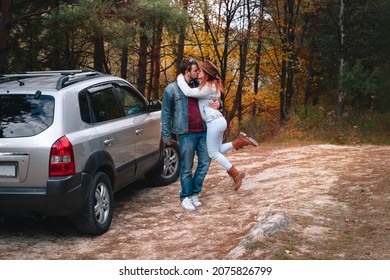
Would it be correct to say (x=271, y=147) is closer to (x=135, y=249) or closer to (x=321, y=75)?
(x=135, y=249)

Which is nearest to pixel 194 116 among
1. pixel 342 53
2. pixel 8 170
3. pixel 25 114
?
pixel 25 114

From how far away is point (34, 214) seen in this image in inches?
207

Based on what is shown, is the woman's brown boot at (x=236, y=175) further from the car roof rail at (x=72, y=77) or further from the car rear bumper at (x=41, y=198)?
the car rear bumper at (x=41, y=198)

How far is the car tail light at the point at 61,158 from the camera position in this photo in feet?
16.6

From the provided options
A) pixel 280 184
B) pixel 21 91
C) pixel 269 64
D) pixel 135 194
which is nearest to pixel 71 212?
pixel 21 91

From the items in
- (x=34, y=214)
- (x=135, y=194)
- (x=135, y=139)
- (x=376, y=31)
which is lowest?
(x=135, y=194)

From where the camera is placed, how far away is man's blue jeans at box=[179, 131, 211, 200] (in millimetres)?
6641

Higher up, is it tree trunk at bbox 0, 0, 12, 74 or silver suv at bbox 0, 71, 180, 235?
tree trunk at bbox 0, 0, 12, 74

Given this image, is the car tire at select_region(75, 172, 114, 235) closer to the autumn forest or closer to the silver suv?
the silver suv

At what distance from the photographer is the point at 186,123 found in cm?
652

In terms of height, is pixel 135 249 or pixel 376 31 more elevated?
pixel 376 31

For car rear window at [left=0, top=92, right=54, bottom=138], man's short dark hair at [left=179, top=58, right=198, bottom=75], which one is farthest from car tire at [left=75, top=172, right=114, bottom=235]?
man's short dark hair at [left=179, top=58, right=198, bottom=75]

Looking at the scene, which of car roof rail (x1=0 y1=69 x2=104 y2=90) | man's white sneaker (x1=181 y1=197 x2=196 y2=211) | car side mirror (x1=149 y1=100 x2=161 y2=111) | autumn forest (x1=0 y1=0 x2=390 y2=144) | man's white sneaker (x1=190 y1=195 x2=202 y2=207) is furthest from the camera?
autumn forest (x1=0 y1=0 x2=390 y2=144)
